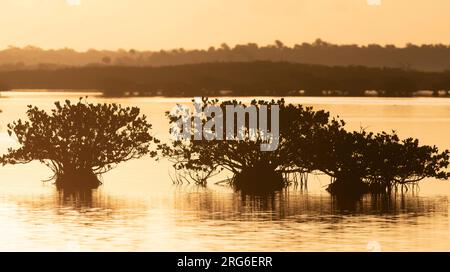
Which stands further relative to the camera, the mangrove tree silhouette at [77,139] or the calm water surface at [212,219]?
the mangrove tree silhouette at [77,139]

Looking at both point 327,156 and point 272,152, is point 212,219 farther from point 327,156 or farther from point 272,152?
point 327,156

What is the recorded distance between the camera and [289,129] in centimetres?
5172

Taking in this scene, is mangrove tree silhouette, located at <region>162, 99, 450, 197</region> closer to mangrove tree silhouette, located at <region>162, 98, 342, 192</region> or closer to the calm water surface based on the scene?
mangrove tree silhouette, located at <region>162, 98, 342, 192</region>

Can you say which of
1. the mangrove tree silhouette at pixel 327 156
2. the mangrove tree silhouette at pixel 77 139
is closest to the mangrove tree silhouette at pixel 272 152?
the mangrove tree silhouette at pixel 327 156

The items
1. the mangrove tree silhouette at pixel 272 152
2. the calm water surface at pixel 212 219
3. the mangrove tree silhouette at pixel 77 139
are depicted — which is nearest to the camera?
the calm water surface at pixel 212 219

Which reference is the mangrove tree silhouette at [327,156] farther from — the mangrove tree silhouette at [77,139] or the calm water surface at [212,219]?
the mangrove tree silhouette at [77,139]

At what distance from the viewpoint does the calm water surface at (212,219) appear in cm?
3906

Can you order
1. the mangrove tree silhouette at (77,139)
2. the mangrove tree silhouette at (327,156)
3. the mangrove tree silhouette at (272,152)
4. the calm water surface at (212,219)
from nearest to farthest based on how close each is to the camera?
the calm water surface at (212,219)
the mangrove tree silhouette at (327,156)
the mangrove tree silhouette at (272,152)
the mangrove tree silhouette at (77,139)

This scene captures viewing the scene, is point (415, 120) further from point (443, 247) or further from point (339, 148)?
point (443, 247)

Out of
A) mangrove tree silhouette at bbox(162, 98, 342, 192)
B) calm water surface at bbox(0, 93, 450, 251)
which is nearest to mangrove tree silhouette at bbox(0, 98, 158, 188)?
calm water surface at bbox(0, 93, 450, 251)

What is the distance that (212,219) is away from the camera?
45.1 meters

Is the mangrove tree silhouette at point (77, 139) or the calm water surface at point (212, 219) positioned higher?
the mangrove tree silhouette at point (77, 139)
